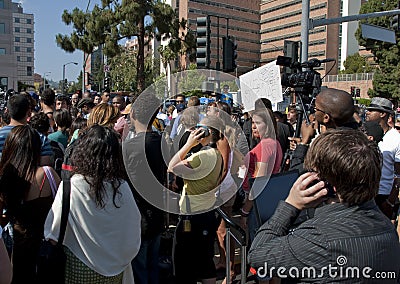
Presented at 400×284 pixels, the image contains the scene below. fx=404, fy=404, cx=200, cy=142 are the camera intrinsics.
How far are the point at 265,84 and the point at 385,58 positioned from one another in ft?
139

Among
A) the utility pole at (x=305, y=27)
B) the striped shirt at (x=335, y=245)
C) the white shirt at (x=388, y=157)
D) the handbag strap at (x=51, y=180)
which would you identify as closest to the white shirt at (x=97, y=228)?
the handbag strap at (x=51, y=180)

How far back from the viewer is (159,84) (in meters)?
2.69

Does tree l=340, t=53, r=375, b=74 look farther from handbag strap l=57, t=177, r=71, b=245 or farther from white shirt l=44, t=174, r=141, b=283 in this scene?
handbag strap l=57, t=177, r=71, b=245

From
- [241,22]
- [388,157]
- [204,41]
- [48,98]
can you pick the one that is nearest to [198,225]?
[388,157]

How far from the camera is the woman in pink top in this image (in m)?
3.66

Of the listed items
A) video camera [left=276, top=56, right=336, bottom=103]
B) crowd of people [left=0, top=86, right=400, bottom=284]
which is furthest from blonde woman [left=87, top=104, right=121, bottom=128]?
video camera [left=276, top=56, right=336, bottom=103]

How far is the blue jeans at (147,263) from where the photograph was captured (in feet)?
11.1

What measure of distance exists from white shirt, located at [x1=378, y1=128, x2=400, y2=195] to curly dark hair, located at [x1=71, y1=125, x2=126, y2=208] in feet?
10.5

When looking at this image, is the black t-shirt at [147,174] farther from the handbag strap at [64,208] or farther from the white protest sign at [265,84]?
the white protest sign at [265,84]

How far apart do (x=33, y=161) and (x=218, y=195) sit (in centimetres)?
154

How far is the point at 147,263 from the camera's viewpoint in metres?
3.47

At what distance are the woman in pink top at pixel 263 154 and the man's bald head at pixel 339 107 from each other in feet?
2.21

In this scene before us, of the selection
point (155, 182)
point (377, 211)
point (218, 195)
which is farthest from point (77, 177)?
point (377, 211)

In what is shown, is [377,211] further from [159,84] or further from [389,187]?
[389,187]
